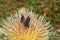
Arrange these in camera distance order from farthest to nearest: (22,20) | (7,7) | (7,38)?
(7,7), (7,38), (22,20)

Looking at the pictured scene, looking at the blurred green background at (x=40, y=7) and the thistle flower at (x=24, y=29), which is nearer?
the thistle flower at (x=24, y=29)

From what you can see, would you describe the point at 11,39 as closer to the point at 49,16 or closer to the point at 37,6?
the point at 49,16

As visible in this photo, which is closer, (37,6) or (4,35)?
(4,35)

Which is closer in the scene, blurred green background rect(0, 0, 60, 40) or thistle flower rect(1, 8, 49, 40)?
thistle flower rect(1, 8, 49, 40)

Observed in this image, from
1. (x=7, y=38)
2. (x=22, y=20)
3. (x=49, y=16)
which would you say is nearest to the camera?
(x=22, y=20)

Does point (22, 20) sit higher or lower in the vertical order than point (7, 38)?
higher

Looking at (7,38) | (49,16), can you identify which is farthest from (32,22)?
(49,16)

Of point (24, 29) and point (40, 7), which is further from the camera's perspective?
point (40, 7)

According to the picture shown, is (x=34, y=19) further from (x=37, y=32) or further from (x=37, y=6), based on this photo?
(x=37, y=6)
